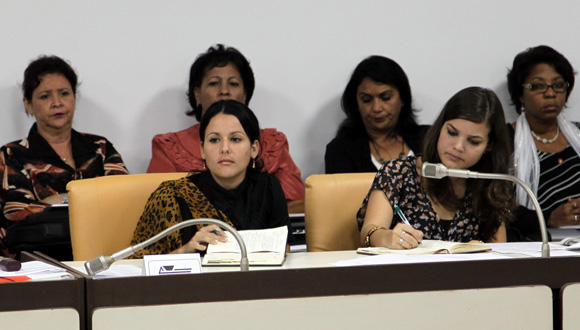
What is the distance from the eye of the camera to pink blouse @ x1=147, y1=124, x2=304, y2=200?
3.60 metres

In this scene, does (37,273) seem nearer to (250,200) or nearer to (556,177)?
(250,200)

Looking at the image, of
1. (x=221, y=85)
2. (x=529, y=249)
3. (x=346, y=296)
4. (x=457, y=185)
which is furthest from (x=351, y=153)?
(x=346, y=296)

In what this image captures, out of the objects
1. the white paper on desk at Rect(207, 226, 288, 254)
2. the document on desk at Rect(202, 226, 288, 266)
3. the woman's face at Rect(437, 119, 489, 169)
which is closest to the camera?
the document on desk at Rect(202, 226, 288, 266)

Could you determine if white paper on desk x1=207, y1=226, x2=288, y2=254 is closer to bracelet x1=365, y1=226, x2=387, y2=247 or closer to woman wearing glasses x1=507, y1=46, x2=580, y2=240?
bracelet x1=365, y1=226, x2=387, y2=247

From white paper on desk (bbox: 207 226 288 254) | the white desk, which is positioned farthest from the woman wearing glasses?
the white desk

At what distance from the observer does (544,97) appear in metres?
3.90

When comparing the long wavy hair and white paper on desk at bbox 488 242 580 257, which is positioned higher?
the long wavy hair

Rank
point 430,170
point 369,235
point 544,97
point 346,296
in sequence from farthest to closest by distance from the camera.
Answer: point 544,97, point 369,235, point 430,170, point 346,296

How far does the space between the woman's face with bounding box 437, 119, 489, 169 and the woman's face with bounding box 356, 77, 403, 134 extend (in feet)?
3.83

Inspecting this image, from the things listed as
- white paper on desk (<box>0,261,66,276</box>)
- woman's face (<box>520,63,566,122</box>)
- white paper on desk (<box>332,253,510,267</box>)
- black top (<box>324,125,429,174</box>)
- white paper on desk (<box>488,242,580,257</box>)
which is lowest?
white paper on desk (<box>488,242,580,257</box>)

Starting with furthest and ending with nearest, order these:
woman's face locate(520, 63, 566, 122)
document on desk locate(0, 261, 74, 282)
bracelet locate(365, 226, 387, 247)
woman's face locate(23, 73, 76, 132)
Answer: woman's face locate(520, 63, 566, 122) → woman's face locate(23, 73, 76, 132) → bracelet locate(365, 226, 387, 247) → document on desk locate(0, 261, 74, 282)

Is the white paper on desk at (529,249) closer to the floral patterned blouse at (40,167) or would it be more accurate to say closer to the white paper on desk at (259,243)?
the white paper on desk at (259,243)

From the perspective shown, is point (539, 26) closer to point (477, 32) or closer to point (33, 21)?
point (477, 32)

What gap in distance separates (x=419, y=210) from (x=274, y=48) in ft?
5.68
